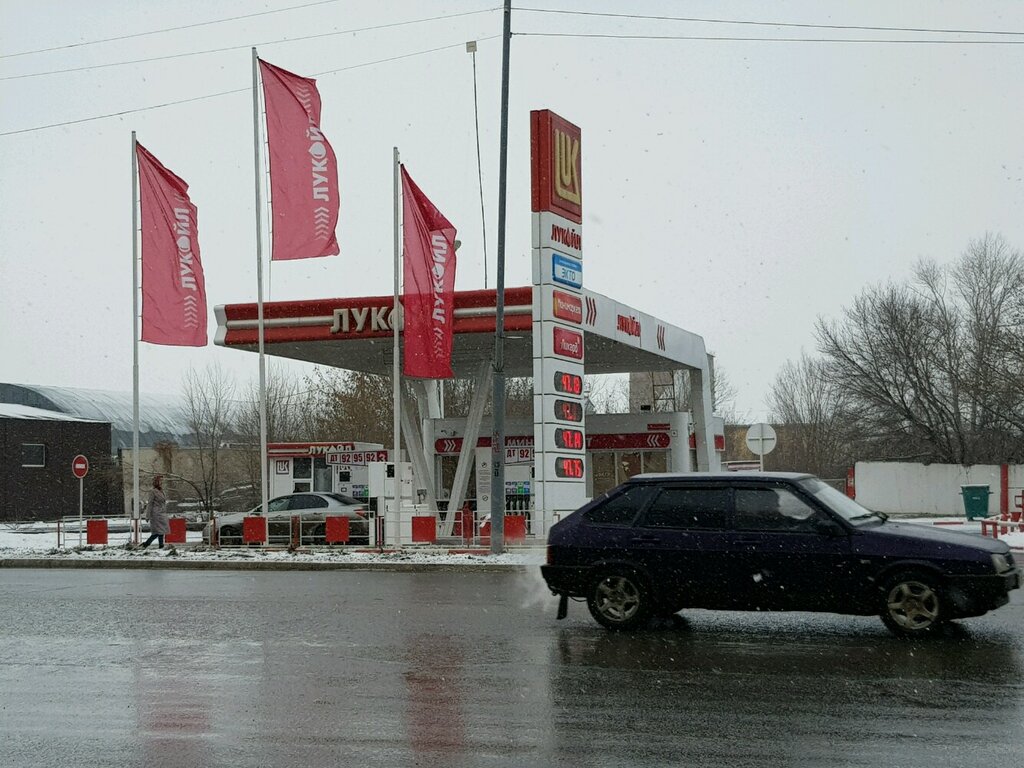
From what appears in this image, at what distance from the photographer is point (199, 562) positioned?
22.4 meters

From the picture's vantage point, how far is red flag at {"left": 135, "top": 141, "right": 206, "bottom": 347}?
24781 millimetres

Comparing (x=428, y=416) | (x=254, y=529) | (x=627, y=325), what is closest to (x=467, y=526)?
(x=254, y=529)

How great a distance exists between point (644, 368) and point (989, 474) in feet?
44.8

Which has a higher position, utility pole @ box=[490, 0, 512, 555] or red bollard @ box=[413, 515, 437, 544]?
utility pole @ box=[490, 0, 512, 555]

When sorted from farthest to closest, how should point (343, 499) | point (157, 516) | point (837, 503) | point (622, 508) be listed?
point (343, 499)
point (157, 516)
point (622, 508)
point (837, 503)

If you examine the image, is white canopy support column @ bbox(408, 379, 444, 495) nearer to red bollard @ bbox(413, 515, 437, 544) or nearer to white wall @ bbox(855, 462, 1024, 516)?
red bollard @ bbox(413, 515, 437, 544)

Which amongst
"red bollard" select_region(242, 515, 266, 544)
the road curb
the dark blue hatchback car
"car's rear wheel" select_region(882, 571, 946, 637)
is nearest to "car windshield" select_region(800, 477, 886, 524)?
the dark blue hatchback car

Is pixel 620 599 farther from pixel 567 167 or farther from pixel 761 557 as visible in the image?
pixel 567 167

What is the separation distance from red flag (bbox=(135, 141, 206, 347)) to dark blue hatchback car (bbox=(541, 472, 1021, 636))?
15316 mm

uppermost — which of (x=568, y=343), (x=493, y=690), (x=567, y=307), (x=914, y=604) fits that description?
(x=567, y=307)

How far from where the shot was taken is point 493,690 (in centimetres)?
859

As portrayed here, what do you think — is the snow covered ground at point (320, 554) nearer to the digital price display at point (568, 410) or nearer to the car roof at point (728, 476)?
the digital price display at point (568, 410)

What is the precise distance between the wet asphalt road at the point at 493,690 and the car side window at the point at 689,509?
1051 mm

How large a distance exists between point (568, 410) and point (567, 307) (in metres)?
2.22
